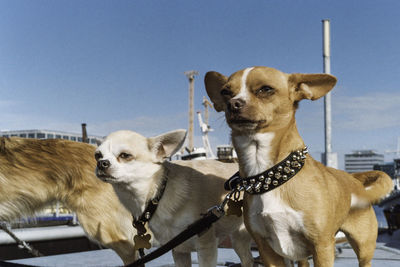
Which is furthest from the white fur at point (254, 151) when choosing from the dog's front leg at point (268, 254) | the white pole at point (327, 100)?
the white pole at point (327, 100)

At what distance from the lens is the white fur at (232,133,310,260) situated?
58.7 inches

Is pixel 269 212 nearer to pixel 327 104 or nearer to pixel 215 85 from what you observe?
pixel 215 85

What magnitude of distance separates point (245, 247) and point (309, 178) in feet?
3.22

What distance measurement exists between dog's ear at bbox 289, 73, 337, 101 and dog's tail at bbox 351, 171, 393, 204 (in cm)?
63

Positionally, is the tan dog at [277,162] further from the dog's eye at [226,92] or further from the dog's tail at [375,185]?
the dog's tail at [375,185]

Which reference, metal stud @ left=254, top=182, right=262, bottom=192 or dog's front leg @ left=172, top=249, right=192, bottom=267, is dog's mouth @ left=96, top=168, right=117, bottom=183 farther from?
metal stud @ left=254, top=182, right=262, bottom=192

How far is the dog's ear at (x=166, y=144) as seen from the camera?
2.06 metres

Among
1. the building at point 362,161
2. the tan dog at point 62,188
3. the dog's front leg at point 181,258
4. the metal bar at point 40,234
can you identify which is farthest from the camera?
the building at point 362,161

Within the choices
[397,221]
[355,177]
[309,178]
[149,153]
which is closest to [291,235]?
[309,178]

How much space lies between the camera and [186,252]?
2084 millimetres

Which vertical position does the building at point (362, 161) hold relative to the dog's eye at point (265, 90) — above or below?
below

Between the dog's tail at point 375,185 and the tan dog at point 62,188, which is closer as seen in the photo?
the dog's tail at point 375,185

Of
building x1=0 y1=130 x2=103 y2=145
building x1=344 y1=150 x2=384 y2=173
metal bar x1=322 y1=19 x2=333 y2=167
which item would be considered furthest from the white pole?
building x1=344 y1=150 x2=384 y2=173

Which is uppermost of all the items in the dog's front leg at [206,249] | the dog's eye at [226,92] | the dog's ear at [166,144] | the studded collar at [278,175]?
the dog's eye at [226,92]
